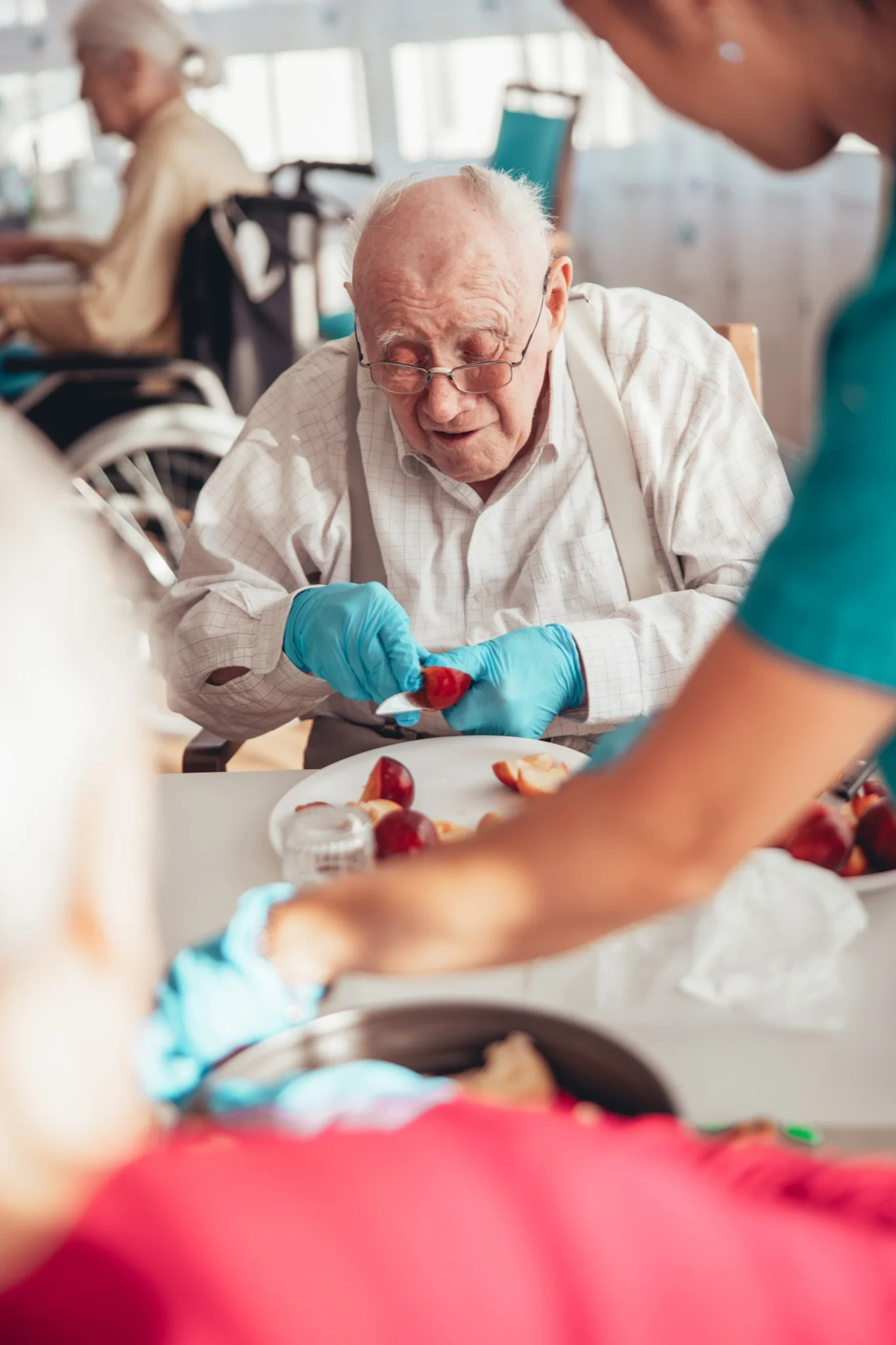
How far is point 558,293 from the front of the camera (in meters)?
1.73

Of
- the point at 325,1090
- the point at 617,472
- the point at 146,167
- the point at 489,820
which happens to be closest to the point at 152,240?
the point at 146,167

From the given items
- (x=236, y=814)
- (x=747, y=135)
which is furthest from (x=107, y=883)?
(x=236, y=814)

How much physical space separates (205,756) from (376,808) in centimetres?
38

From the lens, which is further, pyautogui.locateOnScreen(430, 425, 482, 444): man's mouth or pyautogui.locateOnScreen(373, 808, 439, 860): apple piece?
pyautogui.locateOnScreen(430, 425, 482, 444): man's mouth

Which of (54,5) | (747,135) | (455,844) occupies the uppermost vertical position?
(54,5)

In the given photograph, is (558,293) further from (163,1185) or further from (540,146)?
(540,146)

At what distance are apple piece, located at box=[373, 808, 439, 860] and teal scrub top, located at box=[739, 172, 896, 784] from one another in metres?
0.63

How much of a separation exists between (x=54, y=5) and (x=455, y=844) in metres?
4.98

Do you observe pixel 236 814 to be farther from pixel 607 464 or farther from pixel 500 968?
pixel 607 464

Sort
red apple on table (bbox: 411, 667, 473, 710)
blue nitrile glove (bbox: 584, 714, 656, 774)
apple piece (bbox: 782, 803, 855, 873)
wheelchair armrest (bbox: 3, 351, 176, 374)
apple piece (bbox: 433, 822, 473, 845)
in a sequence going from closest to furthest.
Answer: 1. blue nitrile glove (bbox: 584, 714, 656, 774)
2. apple piece (bbox: 782, 803, 855, 873)
3. apple piece (bbox: 433, 822, 473, 845)
4. red apple on table (bbox: 411, 667, 473, 710)
5. wheelchair armrest (bbox: 3, 351, 176, 374)

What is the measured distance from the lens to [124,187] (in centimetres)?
352

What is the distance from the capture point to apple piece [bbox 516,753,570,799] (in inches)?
52.2

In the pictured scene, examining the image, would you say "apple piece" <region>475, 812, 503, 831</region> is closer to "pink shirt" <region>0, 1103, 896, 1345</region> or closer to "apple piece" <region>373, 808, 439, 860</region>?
"apple piece" <region>373, 808, 439, 860</region>

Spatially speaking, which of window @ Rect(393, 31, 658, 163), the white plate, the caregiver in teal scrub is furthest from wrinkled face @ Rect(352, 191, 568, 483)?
window @ Rect(393, 31, 658, 163)
